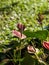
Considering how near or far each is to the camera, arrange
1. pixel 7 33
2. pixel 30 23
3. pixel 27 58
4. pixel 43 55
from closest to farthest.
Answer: pixel 27 58 < pixel 43 55 < pixel 7 33 < pixel 30 23

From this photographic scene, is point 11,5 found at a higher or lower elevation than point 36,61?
lower

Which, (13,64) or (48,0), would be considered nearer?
(13,64)

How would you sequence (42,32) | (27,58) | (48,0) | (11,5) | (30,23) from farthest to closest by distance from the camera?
(48,0)
(11,5)
(30,23)
(27,58)
(42,32)

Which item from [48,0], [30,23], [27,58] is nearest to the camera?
[27,58]

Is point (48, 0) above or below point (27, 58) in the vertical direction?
below

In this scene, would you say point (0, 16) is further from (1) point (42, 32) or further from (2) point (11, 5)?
(1) point (42, 32)

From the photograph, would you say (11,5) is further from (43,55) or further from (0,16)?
(43,55)

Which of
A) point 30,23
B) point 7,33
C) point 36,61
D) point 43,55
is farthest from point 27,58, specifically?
point 30,23

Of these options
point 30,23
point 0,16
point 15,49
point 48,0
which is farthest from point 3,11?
point 15,49

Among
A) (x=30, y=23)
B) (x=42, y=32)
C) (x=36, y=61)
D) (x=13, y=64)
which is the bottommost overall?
(x=30, y=23)
